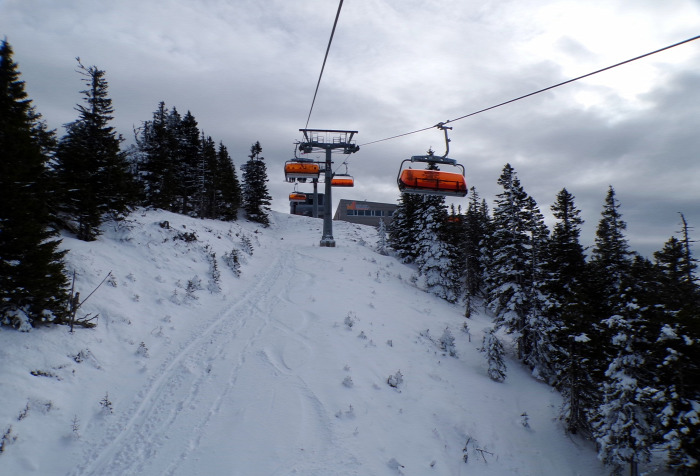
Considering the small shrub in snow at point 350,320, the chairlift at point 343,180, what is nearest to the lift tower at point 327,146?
the chairlift at point 343,180

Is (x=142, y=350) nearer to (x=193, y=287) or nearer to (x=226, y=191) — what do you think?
(x=193, y=287)

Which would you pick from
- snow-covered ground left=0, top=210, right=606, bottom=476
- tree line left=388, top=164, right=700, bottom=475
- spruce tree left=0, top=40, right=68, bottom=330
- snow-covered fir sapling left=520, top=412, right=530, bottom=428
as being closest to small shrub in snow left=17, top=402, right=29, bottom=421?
snow-covered ground left=0, top=210, right=606, bottom=476

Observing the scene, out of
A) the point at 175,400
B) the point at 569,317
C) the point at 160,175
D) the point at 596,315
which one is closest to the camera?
the point at 175,400

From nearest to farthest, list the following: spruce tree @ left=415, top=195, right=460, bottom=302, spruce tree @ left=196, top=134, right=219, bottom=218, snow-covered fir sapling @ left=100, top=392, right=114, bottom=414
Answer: snow-covered fir sapling @ left=100, top=392, right=114, bottom=414
spruce tree @ left=415, top=195, right=460, bottom=302
spruce tree @ left=196, top=134, right=219, bottom=218

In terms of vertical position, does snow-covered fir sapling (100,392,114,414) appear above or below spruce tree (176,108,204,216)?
below

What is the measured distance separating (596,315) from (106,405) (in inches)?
816

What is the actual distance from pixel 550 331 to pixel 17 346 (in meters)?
23.2

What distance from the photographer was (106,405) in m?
7.18

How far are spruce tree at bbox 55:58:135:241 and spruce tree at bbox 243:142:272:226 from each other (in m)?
33.8

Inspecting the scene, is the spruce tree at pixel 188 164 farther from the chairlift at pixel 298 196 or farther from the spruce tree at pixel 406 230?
the spruce tree at pixel 406 230

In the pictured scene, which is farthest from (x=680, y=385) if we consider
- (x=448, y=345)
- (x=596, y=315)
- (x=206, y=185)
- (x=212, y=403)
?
(x=206, y=185)

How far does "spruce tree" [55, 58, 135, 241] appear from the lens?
15859 mm

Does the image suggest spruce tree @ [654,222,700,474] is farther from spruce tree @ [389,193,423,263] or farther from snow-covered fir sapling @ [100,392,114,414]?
spruce tree @ [389,193,423,263]

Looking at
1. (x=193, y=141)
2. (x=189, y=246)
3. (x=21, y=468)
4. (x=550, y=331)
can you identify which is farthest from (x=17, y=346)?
(x=193, y=141)
